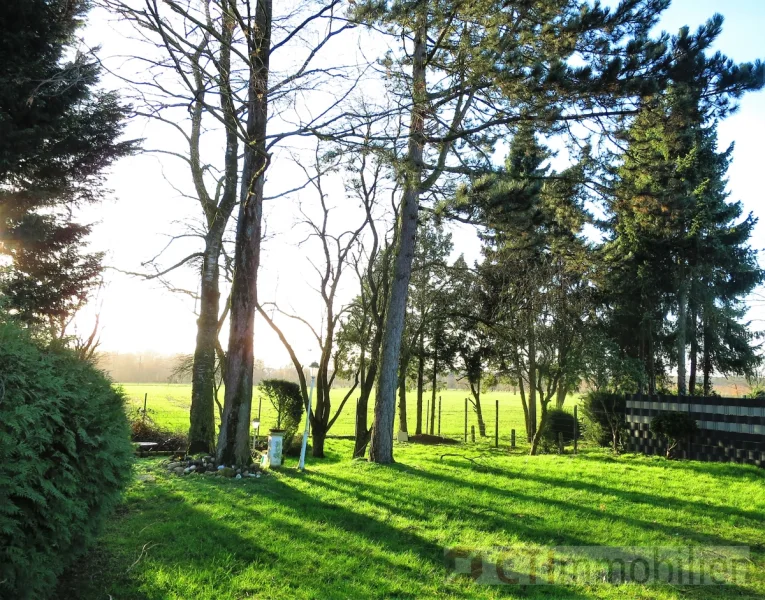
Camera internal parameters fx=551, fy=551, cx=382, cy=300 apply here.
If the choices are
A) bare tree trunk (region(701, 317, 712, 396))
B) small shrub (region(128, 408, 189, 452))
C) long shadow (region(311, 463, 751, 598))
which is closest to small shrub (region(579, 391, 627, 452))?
long shadow (region(311, 463, 751, 598))

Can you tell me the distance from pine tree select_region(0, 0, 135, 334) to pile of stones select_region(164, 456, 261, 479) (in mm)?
2958

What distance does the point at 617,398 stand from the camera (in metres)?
14.5

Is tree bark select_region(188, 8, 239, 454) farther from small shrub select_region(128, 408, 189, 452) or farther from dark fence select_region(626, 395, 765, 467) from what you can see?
dark fence select_region(626, 395, 765, 467)

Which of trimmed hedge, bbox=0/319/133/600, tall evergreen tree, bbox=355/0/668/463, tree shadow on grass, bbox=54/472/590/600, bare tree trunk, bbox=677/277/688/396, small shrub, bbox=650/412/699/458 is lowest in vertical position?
tree shadow on grass, bbox=54/472/590/600

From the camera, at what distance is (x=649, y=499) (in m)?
7.19

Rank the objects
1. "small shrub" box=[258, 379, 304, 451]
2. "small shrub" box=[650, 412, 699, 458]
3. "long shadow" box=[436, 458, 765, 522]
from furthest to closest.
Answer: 1. "small shrub" box=[258, 379, 304, 451]
2. "small shrub" box=[650, 412, 699, 458]
3. "long shadow" box=[436, 458, 765, 522]

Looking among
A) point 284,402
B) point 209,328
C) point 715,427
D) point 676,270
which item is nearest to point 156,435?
point 284,402

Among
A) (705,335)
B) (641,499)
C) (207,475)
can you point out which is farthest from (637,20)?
(705,335)

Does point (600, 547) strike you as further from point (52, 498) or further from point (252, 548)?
point (52, 498)

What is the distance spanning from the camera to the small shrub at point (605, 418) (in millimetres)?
13672

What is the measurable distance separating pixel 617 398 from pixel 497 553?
11.1 m

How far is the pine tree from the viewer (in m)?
8.55

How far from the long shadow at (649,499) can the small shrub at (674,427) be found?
12.6 feet

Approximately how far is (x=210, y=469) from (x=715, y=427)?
30.5 ft
